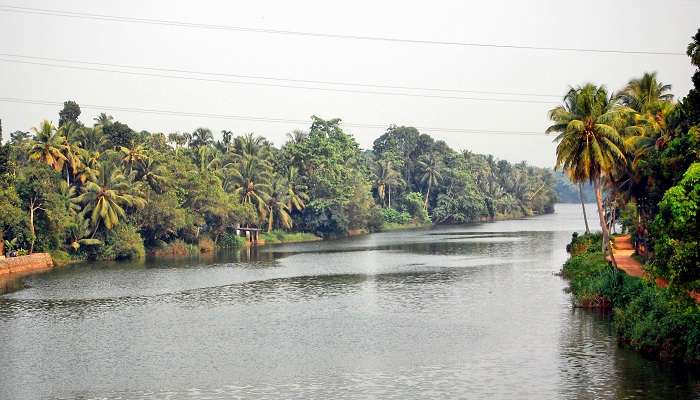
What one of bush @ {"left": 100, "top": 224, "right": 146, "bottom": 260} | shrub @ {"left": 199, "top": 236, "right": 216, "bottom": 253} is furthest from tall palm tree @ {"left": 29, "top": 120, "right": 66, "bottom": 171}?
shrub @ {"left": 199, "top": 236, "right": 216, "bottom": 253}

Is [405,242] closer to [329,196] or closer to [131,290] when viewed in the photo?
[329,196]

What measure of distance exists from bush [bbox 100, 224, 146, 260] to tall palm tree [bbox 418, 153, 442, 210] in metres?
89.2

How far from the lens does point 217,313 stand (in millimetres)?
51750

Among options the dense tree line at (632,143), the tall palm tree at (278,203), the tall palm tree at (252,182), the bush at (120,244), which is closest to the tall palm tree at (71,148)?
the bush at (120,244)

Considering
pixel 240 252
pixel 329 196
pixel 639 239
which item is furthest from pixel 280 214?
pixel 639 239

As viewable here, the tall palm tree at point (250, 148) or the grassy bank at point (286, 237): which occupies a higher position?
the tall palm tree at point (250, 148)

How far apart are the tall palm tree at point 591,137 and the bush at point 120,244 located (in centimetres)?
5329

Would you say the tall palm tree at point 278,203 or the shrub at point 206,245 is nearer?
the shrub at point 206,245

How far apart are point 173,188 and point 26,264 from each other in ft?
77.1

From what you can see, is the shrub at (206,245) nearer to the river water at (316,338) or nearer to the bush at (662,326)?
the river water at (316,338)

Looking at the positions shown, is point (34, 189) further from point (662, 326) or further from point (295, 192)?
point (662, 326)

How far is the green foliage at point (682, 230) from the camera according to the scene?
28.6 metres

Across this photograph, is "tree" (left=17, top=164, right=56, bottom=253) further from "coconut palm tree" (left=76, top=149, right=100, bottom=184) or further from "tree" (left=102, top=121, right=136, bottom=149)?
"tree" (left=102, top=121, right=136, bottom=149)

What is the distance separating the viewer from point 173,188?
96.8 m
